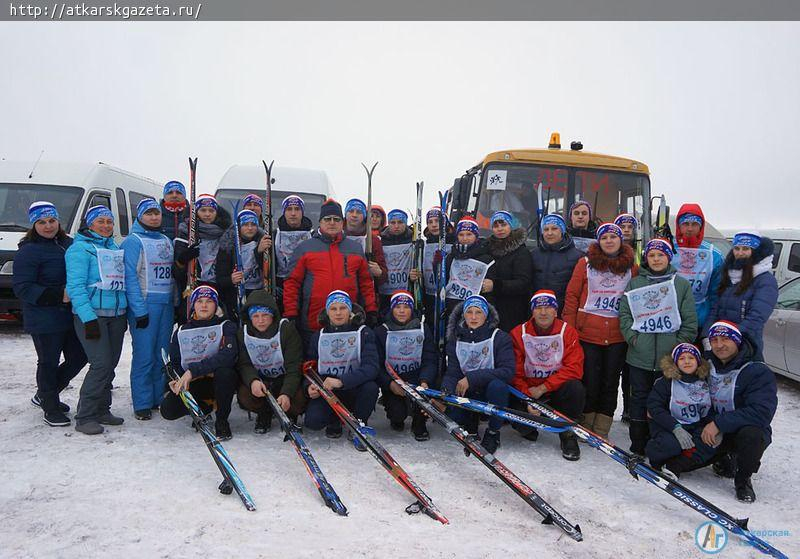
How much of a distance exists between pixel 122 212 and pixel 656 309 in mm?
8916

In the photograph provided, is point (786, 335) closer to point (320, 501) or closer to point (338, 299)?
point (338, 299)

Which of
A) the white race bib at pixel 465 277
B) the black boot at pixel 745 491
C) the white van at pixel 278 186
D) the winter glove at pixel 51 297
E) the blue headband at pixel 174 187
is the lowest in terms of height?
the black boot at pixel 745 491

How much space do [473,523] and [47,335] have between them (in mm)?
3793

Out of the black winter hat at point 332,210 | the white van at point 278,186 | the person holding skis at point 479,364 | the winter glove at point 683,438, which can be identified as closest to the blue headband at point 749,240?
the winter glove at point 683,438

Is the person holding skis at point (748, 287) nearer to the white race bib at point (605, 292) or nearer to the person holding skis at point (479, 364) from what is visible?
the white race bib at point (605, 292)

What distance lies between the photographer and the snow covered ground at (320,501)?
290 cm

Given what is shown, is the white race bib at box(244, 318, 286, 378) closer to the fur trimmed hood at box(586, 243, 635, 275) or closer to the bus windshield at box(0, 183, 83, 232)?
the fur trimmed hood at box(586, 243, 635, 275)

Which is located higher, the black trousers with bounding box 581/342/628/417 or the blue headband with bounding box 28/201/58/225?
the blue headband with bounding box 28/201/58/225

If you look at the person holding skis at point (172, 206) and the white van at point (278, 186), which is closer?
the person holding skis at point (172, 206)

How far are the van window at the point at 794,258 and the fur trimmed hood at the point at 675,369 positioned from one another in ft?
31.9

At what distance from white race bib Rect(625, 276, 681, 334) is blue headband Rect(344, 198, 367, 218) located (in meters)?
2.97

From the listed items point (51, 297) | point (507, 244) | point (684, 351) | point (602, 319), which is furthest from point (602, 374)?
point (51, 297)

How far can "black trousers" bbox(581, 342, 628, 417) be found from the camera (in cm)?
462

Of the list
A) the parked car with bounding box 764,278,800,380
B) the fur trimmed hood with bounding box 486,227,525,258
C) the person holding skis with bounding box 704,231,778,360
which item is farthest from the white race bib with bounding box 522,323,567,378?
the parked car with bounding box 764,278,800,380
